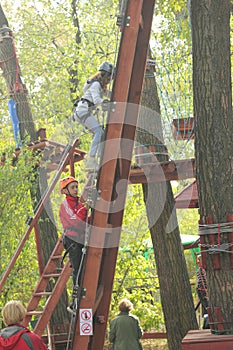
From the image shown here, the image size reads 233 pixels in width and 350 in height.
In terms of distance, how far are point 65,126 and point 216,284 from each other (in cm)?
1924

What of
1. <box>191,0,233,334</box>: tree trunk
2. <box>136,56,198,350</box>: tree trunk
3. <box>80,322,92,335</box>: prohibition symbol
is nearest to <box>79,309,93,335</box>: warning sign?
<box>80,322,92,335</box>: prohibition symbol

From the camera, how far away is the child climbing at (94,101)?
10797 mm

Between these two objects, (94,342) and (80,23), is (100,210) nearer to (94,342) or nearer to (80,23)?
(94,342)

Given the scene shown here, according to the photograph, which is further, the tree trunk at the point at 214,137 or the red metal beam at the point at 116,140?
the red metal beam at the point at 116,140

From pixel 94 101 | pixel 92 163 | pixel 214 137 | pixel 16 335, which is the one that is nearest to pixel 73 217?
pixel 94 101

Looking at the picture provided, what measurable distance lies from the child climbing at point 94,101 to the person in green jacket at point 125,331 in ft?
6.95

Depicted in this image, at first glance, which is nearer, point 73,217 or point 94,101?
point 73,217

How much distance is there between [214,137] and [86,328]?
8.44 feet

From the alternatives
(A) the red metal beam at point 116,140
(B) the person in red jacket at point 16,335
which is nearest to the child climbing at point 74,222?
(A) the red metal beam at point 116,140

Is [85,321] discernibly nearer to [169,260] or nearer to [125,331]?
[125,331]

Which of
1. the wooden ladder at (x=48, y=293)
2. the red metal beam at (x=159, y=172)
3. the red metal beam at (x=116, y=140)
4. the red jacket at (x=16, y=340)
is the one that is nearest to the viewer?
the red jacket at (x=16, y=340)

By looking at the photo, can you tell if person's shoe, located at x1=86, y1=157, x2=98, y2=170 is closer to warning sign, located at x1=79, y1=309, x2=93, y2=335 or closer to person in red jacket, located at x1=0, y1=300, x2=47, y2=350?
warning sign, located at x1=79, y1=309, x2=93, y2=335

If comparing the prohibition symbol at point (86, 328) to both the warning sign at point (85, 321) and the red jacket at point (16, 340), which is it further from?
the red jacket at point (16, 340)

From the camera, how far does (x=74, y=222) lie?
9648mm
